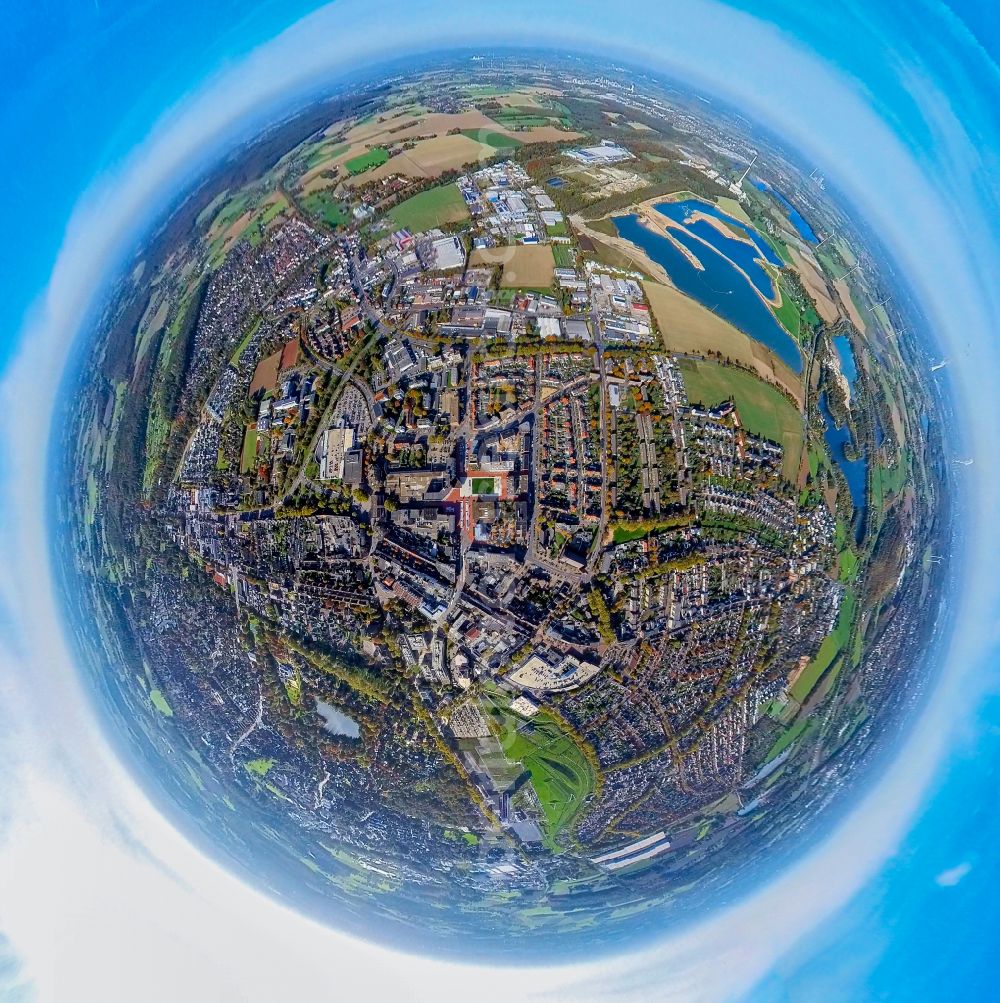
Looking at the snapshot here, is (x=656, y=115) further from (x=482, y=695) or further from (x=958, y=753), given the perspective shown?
(x=958, y=753)

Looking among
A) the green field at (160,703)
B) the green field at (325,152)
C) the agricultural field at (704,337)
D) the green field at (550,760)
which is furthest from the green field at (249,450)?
the agricultural field at (704,337)

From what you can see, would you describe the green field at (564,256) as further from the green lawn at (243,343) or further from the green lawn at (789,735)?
the green lawn at (789,735)

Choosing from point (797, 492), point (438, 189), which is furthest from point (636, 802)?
point (438, 189)

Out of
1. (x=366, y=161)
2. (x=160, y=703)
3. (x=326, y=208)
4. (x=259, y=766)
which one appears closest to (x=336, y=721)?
(x=259, y=766)

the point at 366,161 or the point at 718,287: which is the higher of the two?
the point at 366,161

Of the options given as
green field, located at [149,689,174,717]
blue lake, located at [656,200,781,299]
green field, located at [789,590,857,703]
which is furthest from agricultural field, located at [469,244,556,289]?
green field, located at [149,689,174,717]

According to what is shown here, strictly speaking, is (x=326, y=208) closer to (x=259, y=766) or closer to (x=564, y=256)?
(x=564, y=256)

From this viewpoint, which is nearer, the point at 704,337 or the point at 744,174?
the point at 704,337
